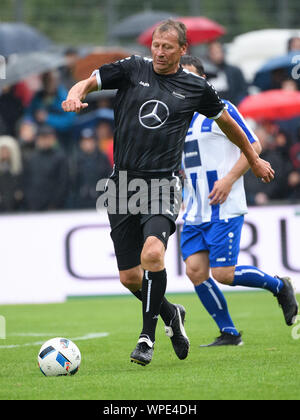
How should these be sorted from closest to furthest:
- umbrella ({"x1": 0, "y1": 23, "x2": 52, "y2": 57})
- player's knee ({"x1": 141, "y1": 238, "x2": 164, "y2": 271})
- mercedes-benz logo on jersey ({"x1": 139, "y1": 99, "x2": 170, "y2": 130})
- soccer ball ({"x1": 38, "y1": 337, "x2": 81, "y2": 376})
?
soccer ball ({"x1": 38, "y1": 337, "x2": 81, "y2": 376}), player's knee ({"x1": 141, "y1": 238, "x2": 164, "y2": 271}), mercedes-benz logo on jersey ({"x1": 139, "y1": 99, "x2": 170, "y2": 130}), umbrella ({"x1": 0, "y1": 23, "x2": 52, "y2": 57})

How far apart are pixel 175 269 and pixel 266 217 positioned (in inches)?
64.0

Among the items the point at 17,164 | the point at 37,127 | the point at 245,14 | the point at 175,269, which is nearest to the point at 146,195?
the point at 175,269

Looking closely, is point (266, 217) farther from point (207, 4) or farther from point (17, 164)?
point (207, 4)

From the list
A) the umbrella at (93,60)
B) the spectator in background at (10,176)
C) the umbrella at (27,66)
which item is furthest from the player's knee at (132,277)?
the umbrella at (27,66)

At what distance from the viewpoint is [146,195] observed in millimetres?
6855

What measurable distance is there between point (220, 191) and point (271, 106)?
7005mm

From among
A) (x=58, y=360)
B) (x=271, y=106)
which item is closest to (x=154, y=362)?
(x=58, y=360)

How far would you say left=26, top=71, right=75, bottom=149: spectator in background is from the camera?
1631cm

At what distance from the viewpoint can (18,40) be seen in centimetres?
1723

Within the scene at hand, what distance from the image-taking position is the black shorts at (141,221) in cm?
677

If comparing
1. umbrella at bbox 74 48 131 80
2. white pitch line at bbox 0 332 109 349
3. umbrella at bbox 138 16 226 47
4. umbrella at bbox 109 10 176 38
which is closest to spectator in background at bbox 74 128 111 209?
umbrella at bbox 74 48 131 80

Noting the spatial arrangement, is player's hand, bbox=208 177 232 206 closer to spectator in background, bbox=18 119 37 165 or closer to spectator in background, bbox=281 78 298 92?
spectator in background, bbox=18 119 37 165

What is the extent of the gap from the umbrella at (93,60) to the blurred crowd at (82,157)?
2.05 ft

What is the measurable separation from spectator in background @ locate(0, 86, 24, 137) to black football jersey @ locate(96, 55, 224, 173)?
9.49m
